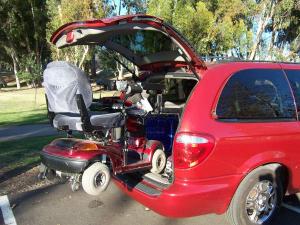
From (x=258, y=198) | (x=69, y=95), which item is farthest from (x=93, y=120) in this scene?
(x=258, y=198)

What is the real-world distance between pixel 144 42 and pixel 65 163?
7.39 ft

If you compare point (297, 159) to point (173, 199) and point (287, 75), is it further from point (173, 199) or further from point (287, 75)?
point (173, 199)

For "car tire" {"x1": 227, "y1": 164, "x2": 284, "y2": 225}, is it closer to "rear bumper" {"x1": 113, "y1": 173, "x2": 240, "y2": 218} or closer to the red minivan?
the red minivan

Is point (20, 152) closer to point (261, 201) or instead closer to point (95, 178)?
point (95, 178)

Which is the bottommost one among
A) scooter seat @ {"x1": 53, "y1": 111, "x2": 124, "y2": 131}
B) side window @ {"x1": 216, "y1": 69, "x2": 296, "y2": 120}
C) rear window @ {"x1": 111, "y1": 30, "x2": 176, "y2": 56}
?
scooter seat @ {"x1": 53, "y1": 111, "x2": 124, "y2": 131}

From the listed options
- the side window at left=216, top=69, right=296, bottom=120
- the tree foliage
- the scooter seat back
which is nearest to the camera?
the side window at left=216, top=69, right=296, bottom=120

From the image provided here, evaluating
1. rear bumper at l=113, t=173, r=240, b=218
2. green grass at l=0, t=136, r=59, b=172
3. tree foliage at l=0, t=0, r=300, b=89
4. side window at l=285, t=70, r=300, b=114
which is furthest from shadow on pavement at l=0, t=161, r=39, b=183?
tree foliage at l=0, t=0, r=300, b=89

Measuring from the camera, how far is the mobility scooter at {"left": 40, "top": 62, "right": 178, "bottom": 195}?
4.57 meters

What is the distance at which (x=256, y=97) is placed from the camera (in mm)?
4445

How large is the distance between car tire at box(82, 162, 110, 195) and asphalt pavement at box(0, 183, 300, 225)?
0.59 meters

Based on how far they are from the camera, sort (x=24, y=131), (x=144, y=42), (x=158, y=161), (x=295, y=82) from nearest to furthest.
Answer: (x=295, y=82) < (x=158, y=161) < (x=144, y=42) < (x=24, y=131)

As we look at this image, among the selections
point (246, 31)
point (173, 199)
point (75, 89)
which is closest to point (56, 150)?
point (75, 89)

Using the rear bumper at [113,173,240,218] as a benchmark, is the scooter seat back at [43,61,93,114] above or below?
above

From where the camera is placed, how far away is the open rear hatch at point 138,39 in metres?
4.59
